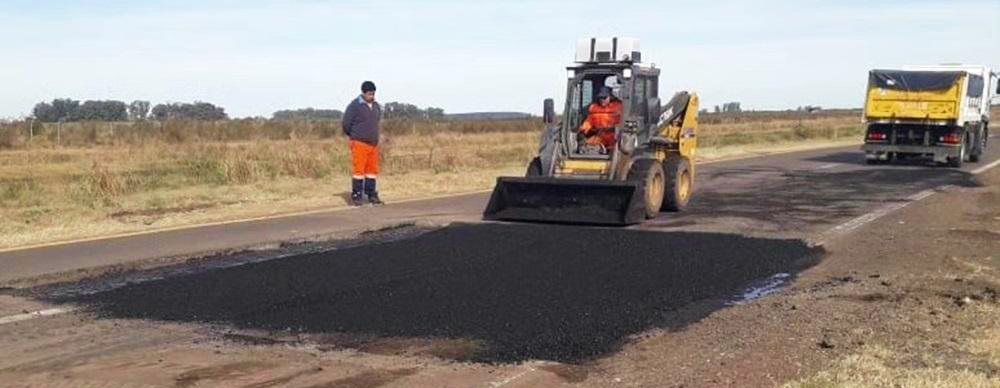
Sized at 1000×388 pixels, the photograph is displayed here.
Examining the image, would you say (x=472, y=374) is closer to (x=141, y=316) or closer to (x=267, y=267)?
(x=141, y=316)

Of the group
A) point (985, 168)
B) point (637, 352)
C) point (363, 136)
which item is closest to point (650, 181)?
point (363, 136)

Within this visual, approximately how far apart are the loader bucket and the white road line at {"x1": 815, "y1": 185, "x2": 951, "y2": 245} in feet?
7.94

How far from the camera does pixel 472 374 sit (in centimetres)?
612

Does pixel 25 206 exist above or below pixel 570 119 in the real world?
below

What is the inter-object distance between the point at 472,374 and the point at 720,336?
1921 millimetres

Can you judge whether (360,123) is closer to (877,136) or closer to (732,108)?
(877,136)

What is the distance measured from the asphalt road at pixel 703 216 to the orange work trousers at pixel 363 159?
0.65 metres

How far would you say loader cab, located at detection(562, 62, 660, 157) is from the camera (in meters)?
14.7

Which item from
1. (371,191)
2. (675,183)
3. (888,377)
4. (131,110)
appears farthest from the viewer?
(131,110)

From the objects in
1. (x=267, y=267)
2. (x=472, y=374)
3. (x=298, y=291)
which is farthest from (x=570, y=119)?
(x=472, y=374)

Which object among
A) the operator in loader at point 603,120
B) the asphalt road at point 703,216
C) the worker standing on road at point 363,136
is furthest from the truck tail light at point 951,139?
the worker standing on road at point 363,136

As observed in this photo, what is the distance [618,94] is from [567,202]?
2.01m

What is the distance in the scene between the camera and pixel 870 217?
47.9ft

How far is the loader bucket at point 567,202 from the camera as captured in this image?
1348 centimetres
